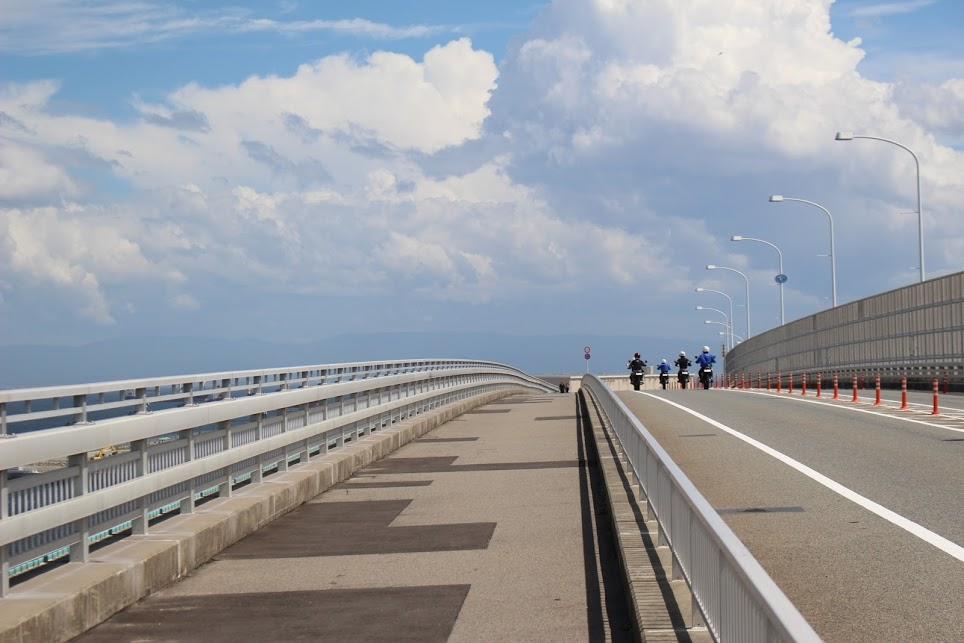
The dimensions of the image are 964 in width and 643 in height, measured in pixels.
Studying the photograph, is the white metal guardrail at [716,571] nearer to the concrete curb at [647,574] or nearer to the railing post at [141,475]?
the concrete curb at [647,574]

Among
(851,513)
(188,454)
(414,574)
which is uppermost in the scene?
(188,454)

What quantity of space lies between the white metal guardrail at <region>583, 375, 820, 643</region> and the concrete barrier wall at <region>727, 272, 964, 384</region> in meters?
29.7

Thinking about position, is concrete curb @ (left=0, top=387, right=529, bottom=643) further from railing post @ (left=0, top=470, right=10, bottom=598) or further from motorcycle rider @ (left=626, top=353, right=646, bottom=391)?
motorcycle rider @ (left=626, top=353, right=646, bottom=391)

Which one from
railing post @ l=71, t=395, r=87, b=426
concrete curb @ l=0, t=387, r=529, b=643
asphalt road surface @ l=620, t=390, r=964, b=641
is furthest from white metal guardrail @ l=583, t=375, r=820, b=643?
railing post @ l=71, t=395, r=87, b=426

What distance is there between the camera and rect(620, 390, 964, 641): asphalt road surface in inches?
300

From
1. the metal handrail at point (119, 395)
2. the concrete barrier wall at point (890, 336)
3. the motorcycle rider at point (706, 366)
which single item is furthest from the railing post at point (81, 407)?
the motorcycle rider at point (706, 366)

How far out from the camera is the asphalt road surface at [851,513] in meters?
7.62

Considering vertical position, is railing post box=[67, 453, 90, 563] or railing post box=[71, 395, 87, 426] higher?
railing post box=[71, 395, 87, 426]

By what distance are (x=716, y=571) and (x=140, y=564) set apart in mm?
4457

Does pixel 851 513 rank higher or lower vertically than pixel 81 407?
lower

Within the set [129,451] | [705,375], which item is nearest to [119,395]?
[129,451]

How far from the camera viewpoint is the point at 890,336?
153ft

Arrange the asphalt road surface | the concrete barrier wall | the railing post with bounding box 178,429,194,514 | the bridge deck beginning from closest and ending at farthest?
the asphalt road surface < the bridge deck < the railing post with bounding box 178,429,194,514 < the concrete barrier wall

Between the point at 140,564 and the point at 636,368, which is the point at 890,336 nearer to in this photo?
the point at 636,368
